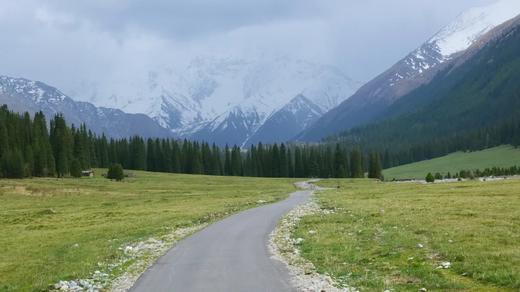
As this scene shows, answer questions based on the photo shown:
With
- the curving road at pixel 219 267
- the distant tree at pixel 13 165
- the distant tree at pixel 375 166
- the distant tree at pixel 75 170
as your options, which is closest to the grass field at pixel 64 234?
the curving road at pixel 219 267

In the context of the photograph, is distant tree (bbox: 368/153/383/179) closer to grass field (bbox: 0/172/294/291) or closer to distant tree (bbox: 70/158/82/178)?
distant tree (bbox: 70/158/82/178)

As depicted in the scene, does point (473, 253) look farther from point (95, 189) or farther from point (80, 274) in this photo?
point (95, 189)

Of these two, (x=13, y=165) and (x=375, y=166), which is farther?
(x=375, y=166)

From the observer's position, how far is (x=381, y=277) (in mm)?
20031

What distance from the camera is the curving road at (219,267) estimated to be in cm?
2045

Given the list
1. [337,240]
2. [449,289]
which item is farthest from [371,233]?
[449,289]

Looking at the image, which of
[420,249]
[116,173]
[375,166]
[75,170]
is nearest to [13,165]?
[75,170]

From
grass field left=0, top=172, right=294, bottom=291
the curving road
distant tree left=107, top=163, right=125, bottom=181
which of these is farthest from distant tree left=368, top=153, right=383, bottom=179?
the curving road

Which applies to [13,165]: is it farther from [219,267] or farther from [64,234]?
[219,267]

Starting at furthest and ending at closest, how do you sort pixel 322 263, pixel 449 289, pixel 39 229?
1. pixel 39 229
2. pixel 322 263
3. pixel 449 289

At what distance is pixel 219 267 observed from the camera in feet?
79.6

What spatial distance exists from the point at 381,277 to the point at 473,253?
540 centimetres

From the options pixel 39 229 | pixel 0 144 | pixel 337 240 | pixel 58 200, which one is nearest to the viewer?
pixel 337 240

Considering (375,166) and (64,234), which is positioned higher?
(375,166)
